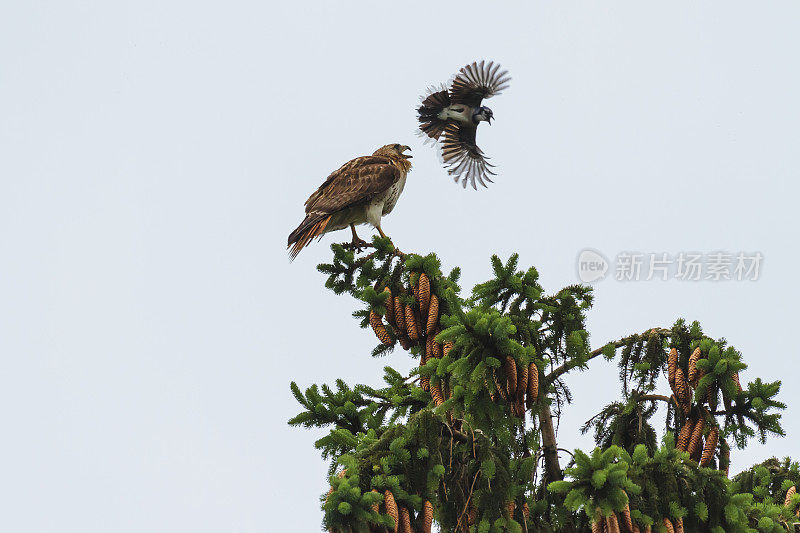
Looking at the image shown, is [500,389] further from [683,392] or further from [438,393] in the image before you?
[683,392]

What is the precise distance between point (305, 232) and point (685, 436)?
4077 mm

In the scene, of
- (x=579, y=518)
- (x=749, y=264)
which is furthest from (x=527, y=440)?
(x=749, y=264)

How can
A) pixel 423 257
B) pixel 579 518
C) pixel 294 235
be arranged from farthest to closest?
pixel 294 235
pixel 423 257
pixel 579 518

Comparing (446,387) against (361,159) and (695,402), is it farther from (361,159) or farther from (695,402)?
(361,159)

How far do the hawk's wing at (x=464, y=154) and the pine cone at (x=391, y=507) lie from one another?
6.05 metres

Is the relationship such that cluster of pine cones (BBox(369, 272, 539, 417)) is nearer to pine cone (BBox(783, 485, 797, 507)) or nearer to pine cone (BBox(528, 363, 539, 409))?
pine cone (BBox(528, 363, 539, 409))

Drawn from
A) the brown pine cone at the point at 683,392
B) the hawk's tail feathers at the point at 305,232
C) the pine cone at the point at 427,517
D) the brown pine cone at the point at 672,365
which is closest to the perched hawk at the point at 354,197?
the hawk's tail feathers at the point at 305,232

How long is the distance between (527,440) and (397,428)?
1.29 metres

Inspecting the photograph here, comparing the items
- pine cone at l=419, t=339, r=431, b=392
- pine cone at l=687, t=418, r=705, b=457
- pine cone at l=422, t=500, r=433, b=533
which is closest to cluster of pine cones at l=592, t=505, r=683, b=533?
pine cone at l=422, t=500, r=433, b=533

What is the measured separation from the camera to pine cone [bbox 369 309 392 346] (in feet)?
23.0

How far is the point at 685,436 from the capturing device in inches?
249

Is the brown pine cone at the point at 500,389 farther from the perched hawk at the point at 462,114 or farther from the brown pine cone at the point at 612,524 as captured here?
the perched hawk at the point at 462,114

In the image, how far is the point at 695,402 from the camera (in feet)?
20.5

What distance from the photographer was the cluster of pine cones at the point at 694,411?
20.2 feet
